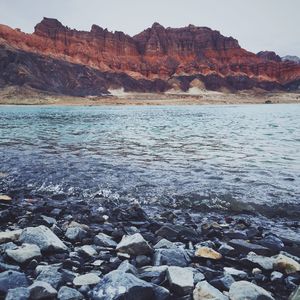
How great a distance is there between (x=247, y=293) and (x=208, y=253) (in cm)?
159

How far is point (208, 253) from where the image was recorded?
246 inches

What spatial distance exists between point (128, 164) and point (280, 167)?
7098 mm

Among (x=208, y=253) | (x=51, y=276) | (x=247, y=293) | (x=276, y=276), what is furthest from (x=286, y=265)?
(x=51, y=276)

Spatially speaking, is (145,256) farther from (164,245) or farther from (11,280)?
(11,280)

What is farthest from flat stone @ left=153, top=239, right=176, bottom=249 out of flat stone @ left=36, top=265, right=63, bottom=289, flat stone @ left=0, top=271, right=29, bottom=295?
flat stone @ left=0, top=271, right=29, bottom=295

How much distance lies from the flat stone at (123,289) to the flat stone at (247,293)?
1149 mm

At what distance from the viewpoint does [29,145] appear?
76.9ft

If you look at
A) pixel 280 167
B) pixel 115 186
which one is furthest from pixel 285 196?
pixel 115 186

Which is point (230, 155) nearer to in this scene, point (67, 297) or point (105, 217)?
point (105, 217)

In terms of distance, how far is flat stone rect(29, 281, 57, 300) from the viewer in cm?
455

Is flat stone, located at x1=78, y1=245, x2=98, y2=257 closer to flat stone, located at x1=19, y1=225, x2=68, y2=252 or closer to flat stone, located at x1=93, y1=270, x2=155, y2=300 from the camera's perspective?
flat stone, located at x1=19, y1=225, x2=68, y2=252

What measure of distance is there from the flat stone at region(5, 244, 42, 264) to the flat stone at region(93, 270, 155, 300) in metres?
1.66

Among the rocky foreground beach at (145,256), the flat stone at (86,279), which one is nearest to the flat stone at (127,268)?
the rocky foreground beach at (145,256)

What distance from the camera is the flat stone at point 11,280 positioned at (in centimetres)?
478
